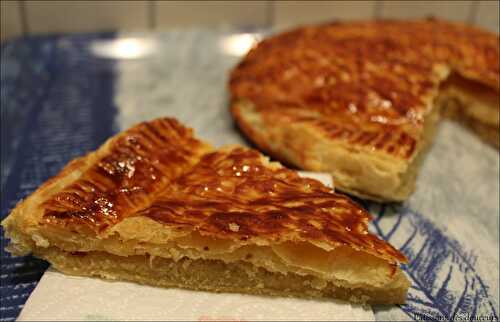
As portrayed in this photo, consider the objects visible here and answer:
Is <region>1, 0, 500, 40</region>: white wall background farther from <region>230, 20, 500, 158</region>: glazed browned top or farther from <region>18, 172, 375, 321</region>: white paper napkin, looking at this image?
<region>18, 172, 375, 321</region>: white paper napkin

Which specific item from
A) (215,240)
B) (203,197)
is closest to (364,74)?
(203,197)

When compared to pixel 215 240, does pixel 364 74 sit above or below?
above

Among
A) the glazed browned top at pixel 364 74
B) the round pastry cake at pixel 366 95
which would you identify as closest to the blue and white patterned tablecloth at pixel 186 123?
the round pastry cake at pixel 366 95

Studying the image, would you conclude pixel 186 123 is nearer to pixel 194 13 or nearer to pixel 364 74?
pixel 364 74

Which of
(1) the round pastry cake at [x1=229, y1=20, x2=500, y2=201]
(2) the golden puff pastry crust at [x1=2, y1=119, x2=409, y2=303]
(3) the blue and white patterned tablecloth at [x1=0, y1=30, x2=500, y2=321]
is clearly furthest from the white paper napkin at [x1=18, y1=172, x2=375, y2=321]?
(1) the round pastry cake at [x1=229, y1=20, x2=500, y2=201]

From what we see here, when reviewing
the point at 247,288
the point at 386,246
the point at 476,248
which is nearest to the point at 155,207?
the point at 247,288

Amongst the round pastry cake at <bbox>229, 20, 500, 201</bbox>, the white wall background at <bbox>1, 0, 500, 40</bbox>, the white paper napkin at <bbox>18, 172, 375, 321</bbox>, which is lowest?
the white paper napkin at <bbox>18, 172, 375, 321</bbox>
